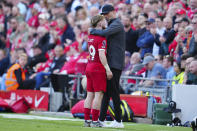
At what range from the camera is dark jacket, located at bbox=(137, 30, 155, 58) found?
52.7ft

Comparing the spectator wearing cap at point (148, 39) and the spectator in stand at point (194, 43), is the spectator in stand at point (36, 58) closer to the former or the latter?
the spectator wearing cap at point (148, 39)

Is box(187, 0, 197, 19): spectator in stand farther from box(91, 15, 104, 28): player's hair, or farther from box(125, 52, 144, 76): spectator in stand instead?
box(91, 15, 104, 28): player's hair

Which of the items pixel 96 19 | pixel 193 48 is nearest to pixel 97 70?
pixel 96 19

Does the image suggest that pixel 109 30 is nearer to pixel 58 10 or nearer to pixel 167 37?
pixel 167 37

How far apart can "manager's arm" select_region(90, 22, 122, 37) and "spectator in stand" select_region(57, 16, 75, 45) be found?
389 inches

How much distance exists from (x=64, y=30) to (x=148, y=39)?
512cm

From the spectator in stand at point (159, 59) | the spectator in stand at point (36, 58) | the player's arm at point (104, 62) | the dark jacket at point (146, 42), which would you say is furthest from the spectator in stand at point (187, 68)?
the spectator in stand at point (36, 58)

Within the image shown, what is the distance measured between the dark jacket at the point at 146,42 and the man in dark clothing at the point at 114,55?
19.0 feet

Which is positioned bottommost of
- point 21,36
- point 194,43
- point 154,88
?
point 154,88

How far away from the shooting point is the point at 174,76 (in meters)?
13.9

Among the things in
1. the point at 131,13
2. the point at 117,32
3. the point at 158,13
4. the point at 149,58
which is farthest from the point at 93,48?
the point at 131,13

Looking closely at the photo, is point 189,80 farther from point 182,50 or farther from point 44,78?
point 44,78

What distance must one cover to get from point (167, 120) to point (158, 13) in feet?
18.5

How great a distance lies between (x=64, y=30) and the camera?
2034cm
